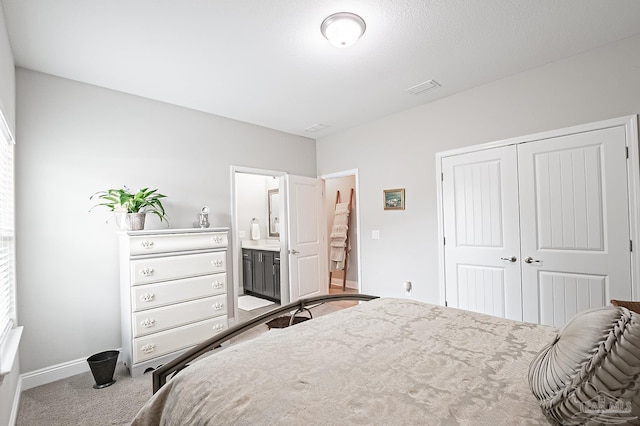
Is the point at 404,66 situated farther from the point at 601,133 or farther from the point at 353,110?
the point at 601,133

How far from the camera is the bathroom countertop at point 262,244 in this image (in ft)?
16.8

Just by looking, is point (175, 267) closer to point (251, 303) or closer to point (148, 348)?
point (148, 348)

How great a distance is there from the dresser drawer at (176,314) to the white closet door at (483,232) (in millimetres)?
2602

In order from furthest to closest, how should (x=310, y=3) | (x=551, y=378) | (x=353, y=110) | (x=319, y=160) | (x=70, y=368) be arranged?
(x=319, y=160), (x=353, y=110), (x=70, y=368), (x=310, y=3), (x=551, y=378)

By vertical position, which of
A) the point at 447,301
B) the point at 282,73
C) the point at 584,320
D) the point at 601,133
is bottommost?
the point at 447,301

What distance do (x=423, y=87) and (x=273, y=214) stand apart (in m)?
3.83

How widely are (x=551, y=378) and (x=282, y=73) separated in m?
2.82

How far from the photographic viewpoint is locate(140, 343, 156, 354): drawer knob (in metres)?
2.70

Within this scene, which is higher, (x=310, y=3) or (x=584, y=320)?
(x=310, y=3)

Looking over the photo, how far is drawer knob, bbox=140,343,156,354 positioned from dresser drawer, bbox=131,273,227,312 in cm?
34

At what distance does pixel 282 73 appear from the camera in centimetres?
280

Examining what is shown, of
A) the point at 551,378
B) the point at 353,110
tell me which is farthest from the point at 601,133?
the point at 551,378

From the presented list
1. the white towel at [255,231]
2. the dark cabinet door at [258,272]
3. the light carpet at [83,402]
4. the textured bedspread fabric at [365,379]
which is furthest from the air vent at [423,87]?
the white towel at [255,231]

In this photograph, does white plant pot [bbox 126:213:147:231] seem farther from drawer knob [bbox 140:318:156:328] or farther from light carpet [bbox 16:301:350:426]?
light carpet [bbox 16:301:350:426]
